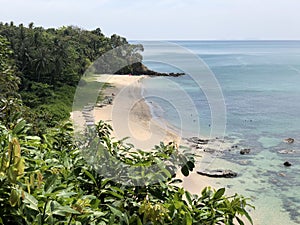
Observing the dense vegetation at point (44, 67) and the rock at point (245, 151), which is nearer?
the rock at point (245, 151)

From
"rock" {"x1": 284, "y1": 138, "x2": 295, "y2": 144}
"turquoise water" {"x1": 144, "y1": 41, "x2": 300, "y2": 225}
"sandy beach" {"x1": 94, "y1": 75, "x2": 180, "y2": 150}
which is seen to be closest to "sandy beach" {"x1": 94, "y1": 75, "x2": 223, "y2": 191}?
"sandy beach" {"x1": 94, "y1": 75, "x2": 180, "y2": 150}

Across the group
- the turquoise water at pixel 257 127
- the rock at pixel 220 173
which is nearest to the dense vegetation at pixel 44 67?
the turquoise water at pixel 257 127

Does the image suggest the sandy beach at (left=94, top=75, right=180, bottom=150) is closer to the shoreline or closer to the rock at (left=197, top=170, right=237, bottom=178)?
the shoreline

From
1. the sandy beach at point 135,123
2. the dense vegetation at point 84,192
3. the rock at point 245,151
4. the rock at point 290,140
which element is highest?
the dense vegetation at point 84,192

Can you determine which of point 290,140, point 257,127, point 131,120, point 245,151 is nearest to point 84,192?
point 245,151

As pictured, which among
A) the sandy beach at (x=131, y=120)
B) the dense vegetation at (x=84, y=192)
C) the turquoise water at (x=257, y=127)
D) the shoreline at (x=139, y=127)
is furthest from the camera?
the turquoise water at (x=257, y=127)

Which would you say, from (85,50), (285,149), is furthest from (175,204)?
(85,50)

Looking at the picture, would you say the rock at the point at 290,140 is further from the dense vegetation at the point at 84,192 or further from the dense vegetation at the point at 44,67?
the dense vegetation at the point at 84,192

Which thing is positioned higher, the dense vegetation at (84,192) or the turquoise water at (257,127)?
the dense vegetation at (84,192)

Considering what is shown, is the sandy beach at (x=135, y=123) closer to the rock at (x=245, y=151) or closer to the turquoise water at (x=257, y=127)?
the turquoise water at (x=257, y=127)

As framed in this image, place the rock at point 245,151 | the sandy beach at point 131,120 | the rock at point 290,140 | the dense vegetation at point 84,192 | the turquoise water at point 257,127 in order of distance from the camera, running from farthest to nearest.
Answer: the rock at point 290,140 → the rock at point 245,151 → the turquoise water at point 257,127 → the sandy beach at point 131,120 → the dense vegetation at point 84,192

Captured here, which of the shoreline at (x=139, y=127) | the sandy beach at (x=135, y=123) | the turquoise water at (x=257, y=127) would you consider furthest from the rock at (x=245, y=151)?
the sandy beach at (x=135, y=123)

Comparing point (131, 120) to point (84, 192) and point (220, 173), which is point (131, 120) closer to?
point (220, 173)

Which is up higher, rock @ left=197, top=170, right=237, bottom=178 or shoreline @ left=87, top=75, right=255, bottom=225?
shoreline @ left=87, top=75, right=255, bottom=225
